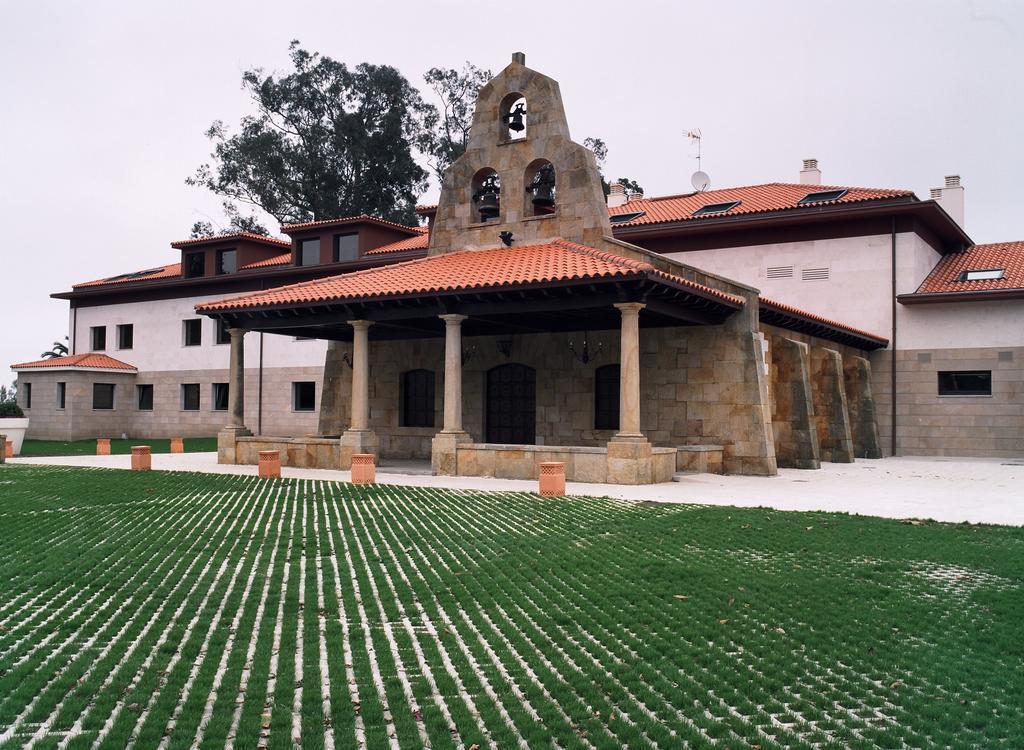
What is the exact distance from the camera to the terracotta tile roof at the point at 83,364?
125ft

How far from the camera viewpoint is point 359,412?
66.4 ft

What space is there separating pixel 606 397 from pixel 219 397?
22017mm

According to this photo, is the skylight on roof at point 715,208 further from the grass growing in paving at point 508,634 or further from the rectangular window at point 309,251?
the grass growing in paving at point 508,634

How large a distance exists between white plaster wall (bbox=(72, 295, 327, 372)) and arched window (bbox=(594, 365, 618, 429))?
16.5 meters

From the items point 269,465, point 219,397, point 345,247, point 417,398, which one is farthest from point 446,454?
point 219,397

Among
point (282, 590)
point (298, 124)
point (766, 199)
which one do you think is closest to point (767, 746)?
point (282, 590)

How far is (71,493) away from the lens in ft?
49.4

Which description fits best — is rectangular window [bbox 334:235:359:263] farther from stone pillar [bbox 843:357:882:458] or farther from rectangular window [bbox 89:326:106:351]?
stone pillar [bbox 843:357:882:458]

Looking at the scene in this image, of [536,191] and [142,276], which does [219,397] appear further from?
[536,191]

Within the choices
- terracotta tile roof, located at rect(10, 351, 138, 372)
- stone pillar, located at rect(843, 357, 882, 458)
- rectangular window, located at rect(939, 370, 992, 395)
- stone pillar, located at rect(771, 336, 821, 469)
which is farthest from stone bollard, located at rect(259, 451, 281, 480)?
terracotta tile roof, located at rect(10, 351, 138, 372)

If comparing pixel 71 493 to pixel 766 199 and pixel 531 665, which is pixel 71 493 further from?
pixel 766 199

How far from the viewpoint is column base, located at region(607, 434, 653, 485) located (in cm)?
1673

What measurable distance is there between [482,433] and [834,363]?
9.46 m

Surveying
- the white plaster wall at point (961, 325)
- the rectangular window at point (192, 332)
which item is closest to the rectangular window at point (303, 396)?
the rectangular window at point (192, 332)
